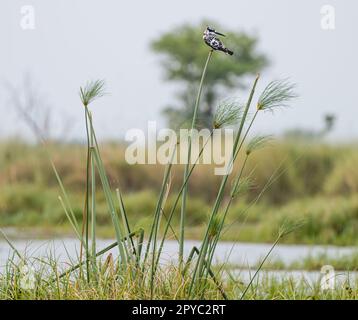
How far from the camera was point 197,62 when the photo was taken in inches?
805

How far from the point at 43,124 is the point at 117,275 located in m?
6.33

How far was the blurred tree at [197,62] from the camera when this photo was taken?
1977cm

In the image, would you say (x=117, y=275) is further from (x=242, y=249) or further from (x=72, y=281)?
(x=242, y=249)

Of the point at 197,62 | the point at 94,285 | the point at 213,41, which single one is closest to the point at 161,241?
the point at 94,285

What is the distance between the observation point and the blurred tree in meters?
19.8

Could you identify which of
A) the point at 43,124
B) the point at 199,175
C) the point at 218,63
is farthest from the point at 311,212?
the point at 218,63
